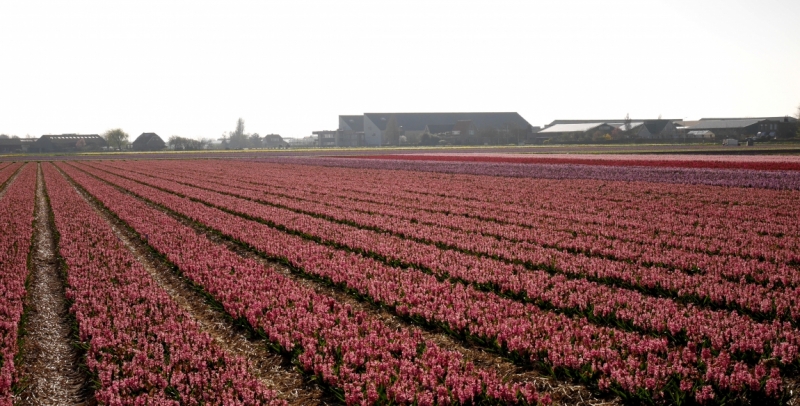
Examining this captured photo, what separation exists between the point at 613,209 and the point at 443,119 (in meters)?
142

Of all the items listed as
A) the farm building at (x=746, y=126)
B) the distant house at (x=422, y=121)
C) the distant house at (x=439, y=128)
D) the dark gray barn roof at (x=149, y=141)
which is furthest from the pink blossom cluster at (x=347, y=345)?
the dark gray barn roof at (x=149, y=141)

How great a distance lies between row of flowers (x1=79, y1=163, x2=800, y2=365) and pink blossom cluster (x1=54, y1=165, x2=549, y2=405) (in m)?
2.30

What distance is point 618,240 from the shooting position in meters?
13.6

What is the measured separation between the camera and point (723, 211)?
58.0ft

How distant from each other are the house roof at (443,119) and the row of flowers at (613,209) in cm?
12552

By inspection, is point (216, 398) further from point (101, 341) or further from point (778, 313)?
point (778, 313)

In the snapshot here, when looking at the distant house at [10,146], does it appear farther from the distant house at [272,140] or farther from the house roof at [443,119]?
the house roof at [443,119]

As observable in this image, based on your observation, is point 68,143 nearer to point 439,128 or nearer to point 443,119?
point 439,128

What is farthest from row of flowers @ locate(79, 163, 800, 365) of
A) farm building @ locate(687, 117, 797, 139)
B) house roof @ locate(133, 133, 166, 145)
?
house roof @ locate(133, 133, 166, 145)

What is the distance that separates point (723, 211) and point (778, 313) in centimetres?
1074

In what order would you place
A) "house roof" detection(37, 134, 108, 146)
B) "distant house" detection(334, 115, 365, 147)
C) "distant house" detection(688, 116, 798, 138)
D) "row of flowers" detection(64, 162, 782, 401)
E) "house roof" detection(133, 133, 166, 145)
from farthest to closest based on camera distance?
"distant house" detection(334, 115, 365, 147)
"house roof" detection(37, 134, 108, 146)
"house roof" detection(133, 133, 166, 145)
"distant house" detection(688, 116, 798, 138)
"row of flowers" detection(64, 162, 782, 401)

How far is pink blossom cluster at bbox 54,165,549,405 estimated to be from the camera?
6.21 m

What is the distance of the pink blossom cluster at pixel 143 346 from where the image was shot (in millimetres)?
6402

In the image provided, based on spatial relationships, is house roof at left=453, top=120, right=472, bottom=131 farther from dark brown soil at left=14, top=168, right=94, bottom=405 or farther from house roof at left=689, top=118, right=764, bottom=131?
dark brown soil at left=14, top=168, right=94, bottom=405
